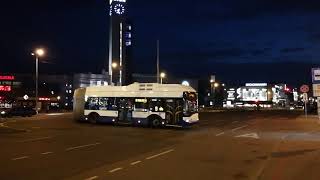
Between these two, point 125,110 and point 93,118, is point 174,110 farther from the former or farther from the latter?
point 93,118

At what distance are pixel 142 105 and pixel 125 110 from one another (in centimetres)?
199

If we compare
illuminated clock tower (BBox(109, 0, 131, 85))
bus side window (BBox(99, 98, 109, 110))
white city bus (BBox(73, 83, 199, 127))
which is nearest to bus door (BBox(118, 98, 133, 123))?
white city bus (BBox(73, 83, 199, 127))

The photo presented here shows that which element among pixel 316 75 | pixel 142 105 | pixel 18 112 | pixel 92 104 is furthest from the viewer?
pixel 18 112

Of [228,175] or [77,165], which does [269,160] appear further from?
[77,165]

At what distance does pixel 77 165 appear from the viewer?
53.8 ft

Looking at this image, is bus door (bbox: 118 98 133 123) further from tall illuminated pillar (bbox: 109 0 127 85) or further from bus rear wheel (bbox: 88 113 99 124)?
tall illuminated pillar (bbox: 109 0 127 85)

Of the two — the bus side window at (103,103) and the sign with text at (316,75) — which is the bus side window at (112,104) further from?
the sign with text at (316,75)

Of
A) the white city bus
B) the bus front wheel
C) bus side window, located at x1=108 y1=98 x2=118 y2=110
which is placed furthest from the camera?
bus side window, located at x1=108 y1=98 x2=118 y2=110

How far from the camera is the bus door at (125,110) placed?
41219 millimetres

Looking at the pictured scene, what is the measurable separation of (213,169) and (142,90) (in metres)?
25.2

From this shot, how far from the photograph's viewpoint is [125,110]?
136 feet

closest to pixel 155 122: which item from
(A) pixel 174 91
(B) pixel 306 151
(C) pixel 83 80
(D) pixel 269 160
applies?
(A) pixel 174 91

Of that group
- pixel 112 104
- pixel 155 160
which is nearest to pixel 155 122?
pixel 112 104

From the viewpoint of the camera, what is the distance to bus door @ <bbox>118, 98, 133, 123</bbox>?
135 ft
